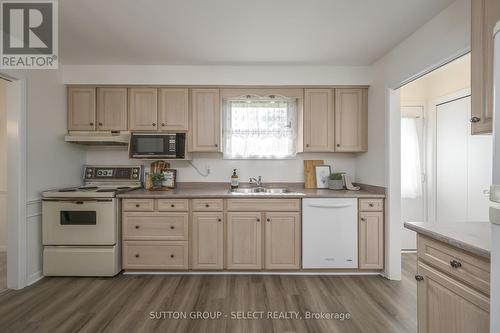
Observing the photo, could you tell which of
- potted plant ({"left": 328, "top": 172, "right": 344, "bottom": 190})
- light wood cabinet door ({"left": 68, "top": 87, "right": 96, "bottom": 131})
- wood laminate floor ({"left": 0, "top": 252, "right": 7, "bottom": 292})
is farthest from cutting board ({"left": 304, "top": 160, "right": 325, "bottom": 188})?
wood laminate floor ({"left": 0, "top": 252, "right": 7, "bottom": 292})

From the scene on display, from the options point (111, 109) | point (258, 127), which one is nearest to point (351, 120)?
point (258, 127)

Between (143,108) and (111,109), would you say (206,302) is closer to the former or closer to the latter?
(143,108)

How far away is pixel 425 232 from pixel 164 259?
8.13 feet

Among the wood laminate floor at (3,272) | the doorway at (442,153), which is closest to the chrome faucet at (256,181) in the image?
the doorway at (442,153)

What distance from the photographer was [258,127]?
11.2 feet

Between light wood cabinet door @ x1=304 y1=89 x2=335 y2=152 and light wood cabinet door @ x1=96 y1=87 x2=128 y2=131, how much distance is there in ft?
7.56

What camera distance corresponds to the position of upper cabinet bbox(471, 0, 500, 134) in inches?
48.6

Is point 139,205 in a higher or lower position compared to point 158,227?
higher

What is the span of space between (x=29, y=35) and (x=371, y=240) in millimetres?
4043

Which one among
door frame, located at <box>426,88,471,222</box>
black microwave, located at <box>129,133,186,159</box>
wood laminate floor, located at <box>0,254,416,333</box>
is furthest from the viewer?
door frame, located at <box>426,88,471,222</box>

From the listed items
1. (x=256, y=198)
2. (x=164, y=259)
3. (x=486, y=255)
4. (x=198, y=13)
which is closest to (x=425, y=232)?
(x=486, y=255)

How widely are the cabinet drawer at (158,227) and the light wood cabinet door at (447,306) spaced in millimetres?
2186

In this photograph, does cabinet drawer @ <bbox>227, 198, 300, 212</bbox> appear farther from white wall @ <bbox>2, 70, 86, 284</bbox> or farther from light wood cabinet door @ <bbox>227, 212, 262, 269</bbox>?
white wall @ <bbox>2, 70, 86, 284</bbox>

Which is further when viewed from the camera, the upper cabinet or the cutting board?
the cutting board
